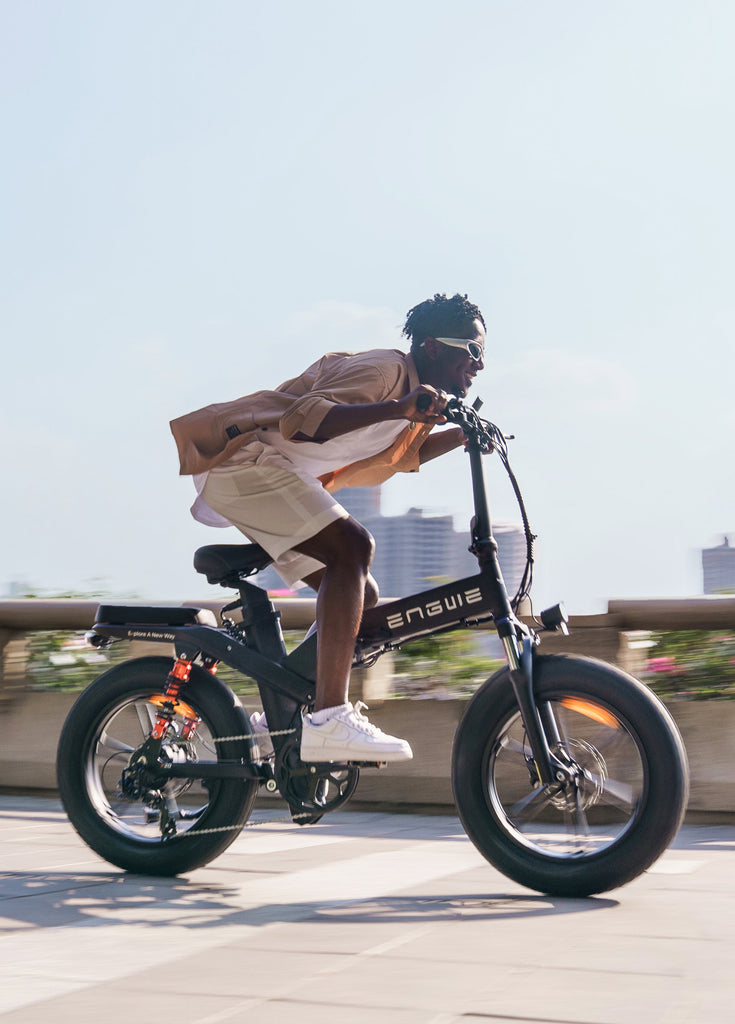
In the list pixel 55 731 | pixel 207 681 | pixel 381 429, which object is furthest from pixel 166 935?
pixel 55 731

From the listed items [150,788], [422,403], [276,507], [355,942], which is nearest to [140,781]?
[150,788]

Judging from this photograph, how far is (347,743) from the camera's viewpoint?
13.9 feet

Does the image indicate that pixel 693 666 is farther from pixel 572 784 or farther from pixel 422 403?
pixel 422 403

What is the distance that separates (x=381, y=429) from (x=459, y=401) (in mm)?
367

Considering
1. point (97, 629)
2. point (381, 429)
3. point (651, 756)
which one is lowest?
point (651, 756)

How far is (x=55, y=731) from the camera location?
7430mm

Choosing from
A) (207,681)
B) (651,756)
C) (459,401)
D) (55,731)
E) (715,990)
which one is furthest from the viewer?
(55,731)

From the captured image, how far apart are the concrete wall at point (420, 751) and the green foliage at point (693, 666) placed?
25 centimetres

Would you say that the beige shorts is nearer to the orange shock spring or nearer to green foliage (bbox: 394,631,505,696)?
the orange shock spring

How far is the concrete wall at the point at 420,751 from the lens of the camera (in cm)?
621

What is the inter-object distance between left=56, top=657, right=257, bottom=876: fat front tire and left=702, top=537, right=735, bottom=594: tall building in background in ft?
8.73

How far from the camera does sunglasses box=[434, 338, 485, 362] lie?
4403mm

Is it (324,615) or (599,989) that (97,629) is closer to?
(324,615)

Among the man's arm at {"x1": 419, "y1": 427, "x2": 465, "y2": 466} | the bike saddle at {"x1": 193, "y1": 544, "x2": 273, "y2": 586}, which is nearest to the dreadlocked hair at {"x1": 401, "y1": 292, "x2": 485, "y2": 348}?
the man's arm at {"x1": 419, "y1": 427, "x2": 465, "y2": 466}
